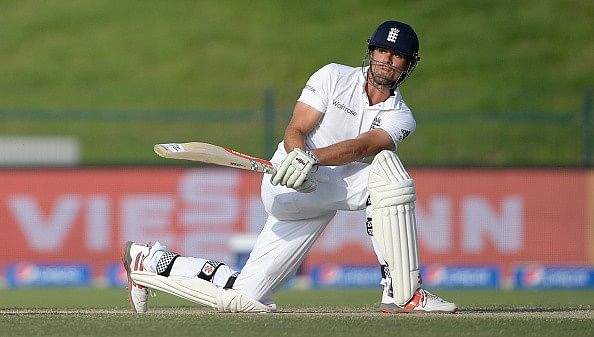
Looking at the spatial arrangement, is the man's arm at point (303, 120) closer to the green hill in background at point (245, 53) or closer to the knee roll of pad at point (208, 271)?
the knee roll of pad at point (208, 271)

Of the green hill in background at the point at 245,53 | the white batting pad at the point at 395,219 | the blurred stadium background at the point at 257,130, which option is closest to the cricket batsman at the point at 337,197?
the white batting pad at the point at 395,219

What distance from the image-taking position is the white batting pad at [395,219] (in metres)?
5.85

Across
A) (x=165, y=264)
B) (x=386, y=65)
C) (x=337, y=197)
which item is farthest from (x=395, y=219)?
(x=165, y=264)

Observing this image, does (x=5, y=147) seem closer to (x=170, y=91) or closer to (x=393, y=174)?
(x=170, y=91)

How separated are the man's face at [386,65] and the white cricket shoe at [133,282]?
51.1 inches

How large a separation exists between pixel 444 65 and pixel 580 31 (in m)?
2.70

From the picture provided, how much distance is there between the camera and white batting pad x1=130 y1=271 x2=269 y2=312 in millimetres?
6230

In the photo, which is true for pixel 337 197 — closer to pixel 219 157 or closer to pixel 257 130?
pixel 219 157

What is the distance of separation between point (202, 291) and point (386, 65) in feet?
4.25

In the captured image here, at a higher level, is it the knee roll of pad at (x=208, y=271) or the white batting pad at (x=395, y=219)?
the white batting pad at (x=395, y=219)

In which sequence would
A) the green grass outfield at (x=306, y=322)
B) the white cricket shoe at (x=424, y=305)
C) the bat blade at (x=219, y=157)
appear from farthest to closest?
the white cricket shoe at (x=424, y=305) → the bat blade at (x=219, y=157) → the green grass outfield at (x=306, y=322)

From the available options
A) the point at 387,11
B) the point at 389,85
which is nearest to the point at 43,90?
the point at 387,11

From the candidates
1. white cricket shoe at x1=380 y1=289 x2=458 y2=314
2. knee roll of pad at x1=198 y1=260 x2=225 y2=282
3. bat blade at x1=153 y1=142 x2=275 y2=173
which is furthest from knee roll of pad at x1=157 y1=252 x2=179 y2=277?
white cricket shoe at x1=380 y1=289 x2=458 y2=314

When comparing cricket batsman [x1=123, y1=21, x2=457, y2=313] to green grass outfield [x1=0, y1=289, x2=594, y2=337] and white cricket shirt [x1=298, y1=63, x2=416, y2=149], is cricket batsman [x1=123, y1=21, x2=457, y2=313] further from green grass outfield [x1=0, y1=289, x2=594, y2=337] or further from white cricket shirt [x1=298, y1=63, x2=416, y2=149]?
green grass outfield [x1=0, y1=289, x2=594, y2=337]
